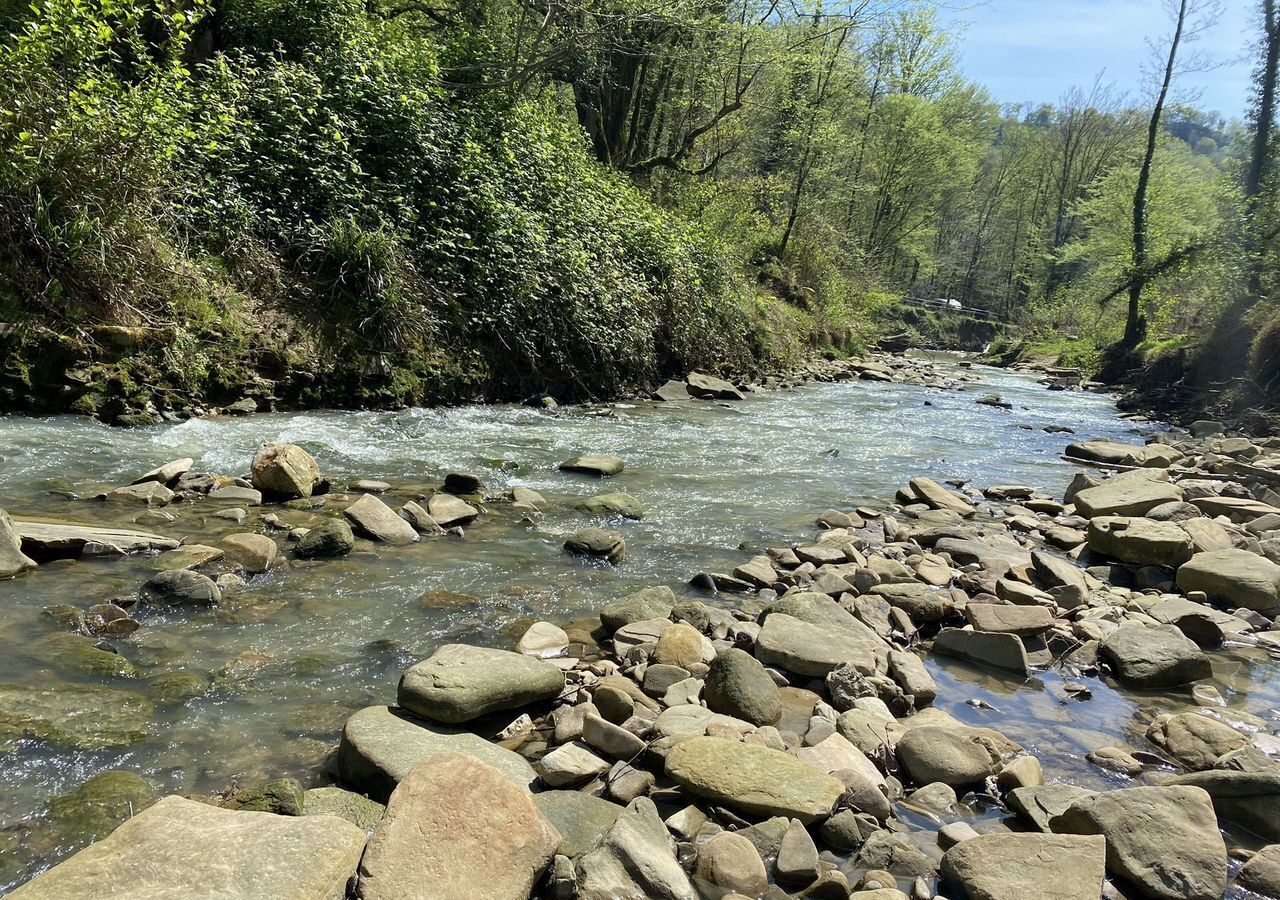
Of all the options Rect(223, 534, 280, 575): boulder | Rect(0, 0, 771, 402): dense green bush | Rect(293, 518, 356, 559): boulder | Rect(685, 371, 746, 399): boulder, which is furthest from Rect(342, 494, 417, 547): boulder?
Rect(685, 371, 746, 399): boulder

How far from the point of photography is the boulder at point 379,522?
5.71m

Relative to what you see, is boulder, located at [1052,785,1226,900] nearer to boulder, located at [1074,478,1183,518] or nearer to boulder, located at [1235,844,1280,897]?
boulder, located at [1235,844,1280,897]

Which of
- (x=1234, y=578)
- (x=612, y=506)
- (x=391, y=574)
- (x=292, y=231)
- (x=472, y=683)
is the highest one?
(x=292, y=231)

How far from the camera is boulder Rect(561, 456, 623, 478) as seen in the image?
27.5 feet

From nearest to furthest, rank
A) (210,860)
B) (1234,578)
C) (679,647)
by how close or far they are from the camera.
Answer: (210,860) < (679,647) < (1234,578)

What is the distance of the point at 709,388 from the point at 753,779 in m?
12.6

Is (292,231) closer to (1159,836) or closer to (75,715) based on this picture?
(75,715)

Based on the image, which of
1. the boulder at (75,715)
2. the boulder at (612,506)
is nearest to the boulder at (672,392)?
the boulder at (612,506)

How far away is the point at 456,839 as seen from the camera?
242cm

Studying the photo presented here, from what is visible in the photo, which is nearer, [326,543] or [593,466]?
[326,543]

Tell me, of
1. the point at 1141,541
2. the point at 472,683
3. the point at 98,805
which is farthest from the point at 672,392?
the point at 98,805

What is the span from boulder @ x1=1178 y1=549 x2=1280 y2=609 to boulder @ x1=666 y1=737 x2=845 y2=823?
14.9 feet

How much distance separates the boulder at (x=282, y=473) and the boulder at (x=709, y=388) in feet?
31.6

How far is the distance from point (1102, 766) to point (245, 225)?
35.6 feet
